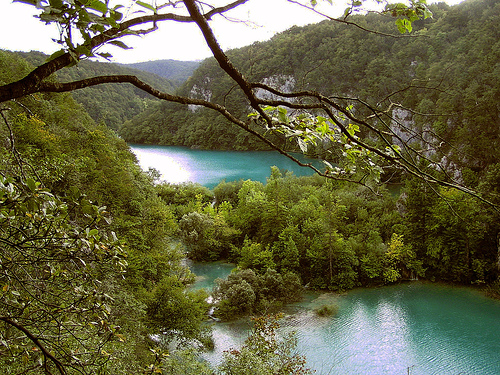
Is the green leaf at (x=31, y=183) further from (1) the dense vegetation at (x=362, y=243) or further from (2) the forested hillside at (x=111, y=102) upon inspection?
(2) the forested hillside at (x=111, y=102)

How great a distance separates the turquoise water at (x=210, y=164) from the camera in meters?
31.6

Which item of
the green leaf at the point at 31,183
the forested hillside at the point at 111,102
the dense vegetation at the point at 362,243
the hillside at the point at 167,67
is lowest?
the dense vegetation at the point at 362,243

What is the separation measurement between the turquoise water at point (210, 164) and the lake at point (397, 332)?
56.4 ft

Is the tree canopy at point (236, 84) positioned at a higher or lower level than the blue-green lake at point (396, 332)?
higher

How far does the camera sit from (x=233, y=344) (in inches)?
444

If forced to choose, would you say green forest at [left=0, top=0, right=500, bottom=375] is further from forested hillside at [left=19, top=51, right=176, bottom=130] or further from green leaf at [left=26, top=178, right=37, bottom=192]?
forested hillside at [left=19, top=51, right=176, bottom=130]

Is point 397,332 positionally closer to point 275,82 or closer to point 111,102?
point 275,82

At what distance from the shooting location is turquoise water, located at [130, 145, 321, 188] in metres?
31.6

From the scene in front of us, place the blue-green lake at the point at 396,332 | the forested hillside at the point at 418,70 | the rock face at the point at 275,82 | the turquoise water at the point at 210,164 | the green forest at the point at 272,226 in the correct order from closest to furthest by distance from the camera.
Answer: the rock face at the point at 275,82
the green forest at the point at 272,226
the forested hillside at the point at 418,70
the blue-green lake at the point at 396,332
the turquoise water at the point at 210,164

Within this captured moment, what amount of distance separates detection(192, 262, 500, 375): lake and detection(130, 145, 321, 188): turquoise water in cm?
1720

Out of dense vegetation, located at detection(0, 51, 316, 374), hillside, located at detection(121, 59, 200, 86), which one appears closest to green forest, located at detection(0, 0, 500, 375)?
dense vegetation, located at detection(0, 51, 316, 374)

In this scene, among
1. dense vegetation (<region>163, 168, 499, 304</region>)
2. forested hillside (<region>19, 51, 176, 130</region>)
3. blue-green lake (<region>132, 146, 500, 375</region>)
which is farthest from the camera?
forested hillside (<region>19, 51, 176, 130</region>)

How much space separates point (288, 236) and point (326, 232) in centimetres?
182

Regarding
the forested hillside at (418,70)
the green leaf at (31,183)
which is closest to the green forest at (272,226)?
the forested hillside at (418,70)
